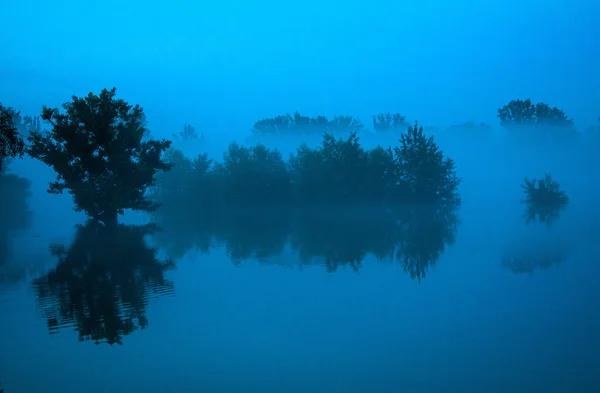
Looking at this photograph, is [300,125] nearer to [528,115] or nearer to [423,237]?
[528,115]

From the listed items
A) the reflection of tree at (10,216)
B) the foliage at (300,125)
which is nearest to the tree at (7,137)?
the reflection of tree at (10,216)

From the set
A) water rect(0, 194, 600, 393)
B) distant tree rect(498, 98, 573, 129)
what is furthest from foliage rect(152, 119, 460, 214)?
distant tree rect(498, 98, 573, 129)

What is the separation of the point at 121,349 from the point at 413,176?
50.2 metres

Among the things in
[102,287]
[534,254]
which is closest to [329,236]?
[534,254]

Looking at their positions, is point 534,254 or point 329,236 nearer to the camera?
point 534,254

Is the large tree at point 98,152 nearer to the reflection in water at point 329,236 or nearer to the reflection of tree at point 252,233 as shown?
the reflection in water at point 329,236

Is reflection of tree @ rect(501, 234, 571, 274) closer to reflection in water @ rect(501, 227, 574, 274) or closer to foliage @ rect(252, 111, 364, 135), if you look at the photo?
reflection in water @ rect(501, 227, 574, 274)

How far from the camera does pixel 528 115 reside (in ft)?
413

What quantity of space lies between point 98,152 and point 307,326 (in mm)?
27838

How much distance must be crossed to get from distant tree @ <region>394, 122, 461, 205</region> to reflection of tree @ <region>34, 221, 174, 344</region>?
117ft

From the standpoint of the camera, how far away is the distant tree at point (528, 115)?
12369cm

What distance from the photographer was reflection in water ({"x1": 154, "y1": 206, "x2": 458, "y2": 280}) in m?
23.9

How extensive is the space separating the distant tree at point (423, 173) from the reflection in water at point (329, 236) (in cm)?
638

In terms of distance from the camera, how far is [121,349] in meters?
11.4
